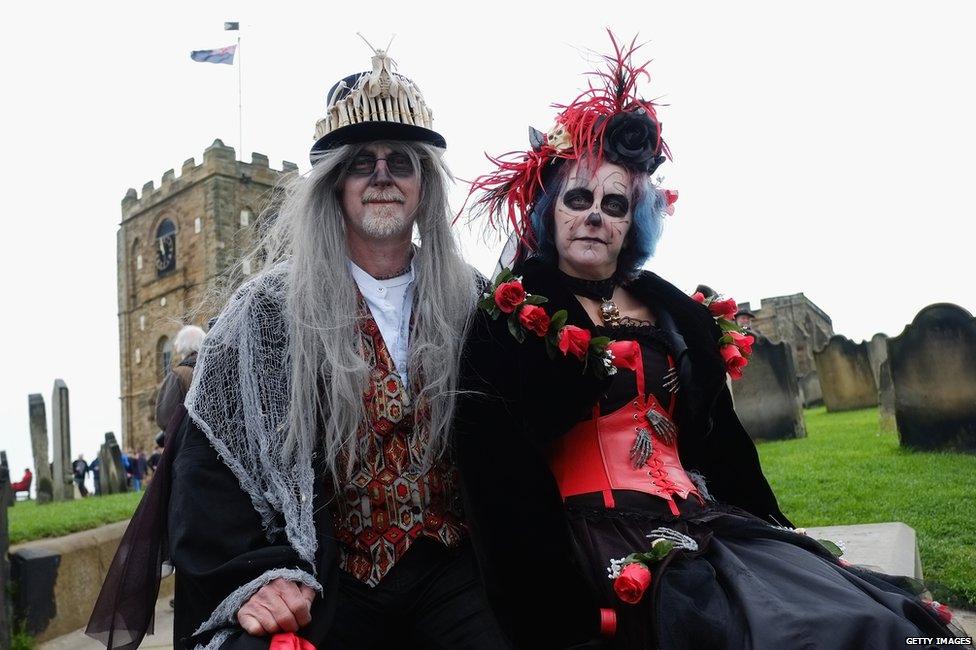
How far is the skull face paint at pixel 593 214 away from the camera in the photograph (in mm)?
2953

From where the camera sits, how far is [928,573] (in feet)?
15.0

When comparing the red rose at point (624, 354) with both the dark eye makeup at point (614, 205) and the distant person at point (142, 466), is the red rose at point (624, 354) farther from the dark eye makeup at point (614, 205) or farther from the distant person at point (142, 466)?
the distant person at point (142, 466)

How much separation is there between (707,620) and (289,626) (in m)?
1.09

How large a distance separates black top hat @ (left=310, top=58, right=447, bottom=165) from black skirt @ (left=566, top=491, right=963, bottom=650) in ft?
4.49

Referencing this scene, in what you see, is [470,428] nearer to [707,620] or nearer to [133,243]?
[707,620]

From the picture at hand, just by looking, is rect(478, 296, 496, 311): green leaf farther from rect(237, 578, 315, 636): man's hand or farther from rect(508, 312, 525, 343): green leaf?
rect(237, 578, 315, 636): man's hand

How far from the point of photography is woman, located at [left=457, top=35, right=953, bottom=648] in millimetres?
2211

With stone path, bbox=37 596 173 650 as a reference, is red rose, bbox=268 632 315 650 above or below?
above

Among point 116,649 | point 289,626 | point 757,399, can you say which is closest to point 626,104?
point 289,626

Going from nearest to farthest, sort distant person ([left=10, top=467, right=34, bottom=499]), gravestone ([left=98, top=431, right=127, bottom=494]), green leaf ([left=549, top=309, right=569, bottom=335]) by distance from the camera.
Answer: green leaf ([left=549, top=309, right=569, bottom=335]) → gravestone ([left=98, top=431, right=127, bottom=494]) → distant person ([left=10, top=467, right=34, bottom=499])

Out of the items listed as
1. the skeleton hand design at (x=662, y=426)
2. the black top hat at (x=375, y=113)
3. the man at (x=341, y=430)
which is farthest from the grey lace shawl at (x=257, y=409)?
the skeleton hand design at (x=662, y=426)

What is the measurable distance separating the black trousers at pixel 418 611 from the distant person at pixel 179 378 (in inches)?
113

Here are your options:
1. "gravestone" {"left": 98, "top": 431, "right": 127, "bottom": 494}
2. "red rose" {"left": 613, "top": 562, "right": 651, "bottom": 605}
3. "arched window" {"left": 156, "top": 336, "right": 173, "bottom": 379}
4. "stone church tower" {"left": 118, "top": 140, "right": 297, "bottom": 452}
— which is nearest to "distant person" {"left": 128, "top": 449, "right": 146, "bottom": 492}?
"gravestone" {"left": 98, "top": 431, "right": 127, "bottom": 494}

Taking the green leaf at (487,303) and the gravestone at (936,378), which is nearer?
the green leaf at (487,303)
